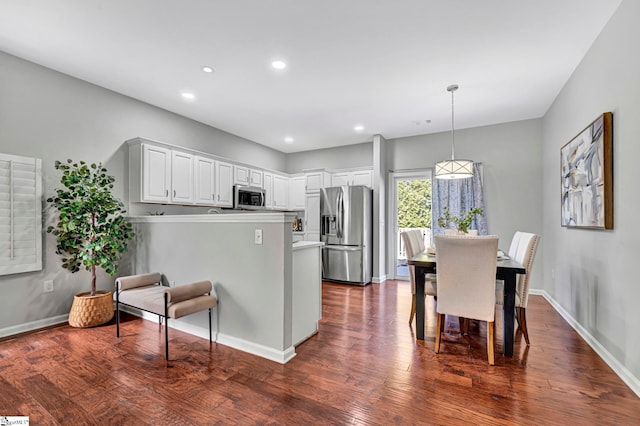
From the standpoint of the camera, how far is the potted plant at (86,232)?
2.99 m

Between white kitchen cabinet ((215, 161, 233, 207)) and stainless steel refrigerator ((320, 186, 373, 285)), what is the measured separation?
1843 mm

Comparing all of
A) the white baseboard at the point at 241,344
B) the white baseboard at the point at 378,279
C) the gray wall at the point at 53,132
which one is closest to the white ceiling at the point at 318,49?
the gray wall at the point at 53,132

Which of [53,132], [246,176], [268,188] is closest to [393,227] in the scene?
[268,188]

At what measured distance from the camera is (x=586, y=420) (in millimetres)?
1681

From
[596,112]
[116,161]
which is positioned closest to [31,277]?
[116,161]

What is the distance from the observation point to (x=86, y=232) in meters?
3.07

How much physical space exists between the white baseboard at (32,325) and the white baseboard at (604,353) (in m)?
5.13

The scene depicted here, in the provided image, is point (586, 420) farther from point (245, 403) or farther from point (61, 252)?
point (61, 252)

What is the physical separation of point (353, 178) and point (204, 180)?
2.84m

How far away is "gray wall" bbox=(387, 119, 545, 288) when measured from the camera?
457cm

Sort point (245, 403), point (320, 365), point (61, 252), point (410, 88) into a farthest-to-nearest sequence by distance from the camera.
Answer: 1. point (410, 88)
2. point (61, 252)
3. point (320, 365)
4. point (245, 403)

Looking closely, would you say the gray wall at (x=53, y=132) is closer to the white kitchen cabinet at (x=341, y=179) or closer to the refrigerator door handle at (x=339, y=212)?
the refrigerator door handle at (x=339, y=212)

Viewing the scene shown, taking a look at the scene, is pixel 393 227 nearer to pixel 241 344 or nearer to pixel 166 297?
pixel 241 344

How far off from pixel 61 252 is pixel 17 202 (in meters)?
0.63
